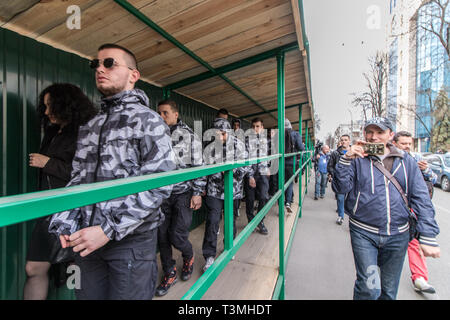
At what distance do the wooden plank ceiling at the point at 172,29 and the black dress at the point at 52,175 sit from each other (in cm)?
90

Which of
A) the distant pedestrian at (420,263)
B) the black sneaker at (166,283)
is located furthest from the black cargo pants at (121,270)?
the distant pedestrian at (420,263)

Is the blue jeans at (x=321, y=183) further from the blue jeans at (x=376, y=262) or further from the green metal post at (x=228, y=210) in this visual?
the green metal post at (x=228, y=210)

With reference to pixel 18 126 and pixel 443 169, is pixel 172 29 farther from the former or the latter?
pixel 443 169

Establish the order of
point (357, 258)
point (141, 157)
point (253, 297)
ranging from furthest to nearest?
point (253, 297), point (357, 258), point (141, 157)

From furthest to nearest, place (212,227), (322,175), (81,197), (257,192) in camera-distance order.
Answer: (322,175)
(257,192)
(212,227)
(81,197)

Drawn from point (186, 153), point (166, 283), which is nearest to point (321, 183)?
point (186, 153)

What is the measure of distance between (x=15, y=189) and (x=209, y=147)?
2063mm

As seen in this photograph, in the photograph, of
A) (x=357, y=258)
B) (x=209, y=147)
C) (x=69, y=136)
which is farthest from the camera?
(x=209, y=147)

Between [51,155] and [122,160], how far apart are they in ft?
2.83

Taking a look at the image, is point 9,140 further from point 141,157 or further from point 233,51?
point 233,51

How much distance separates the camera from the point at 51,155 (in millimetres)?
1568

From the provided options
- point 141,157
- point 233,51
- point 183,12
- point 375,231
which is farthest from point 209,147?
point 375,231

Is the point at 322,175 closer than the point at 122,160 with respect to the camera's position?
No

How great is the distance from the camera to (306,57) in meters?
2.85
